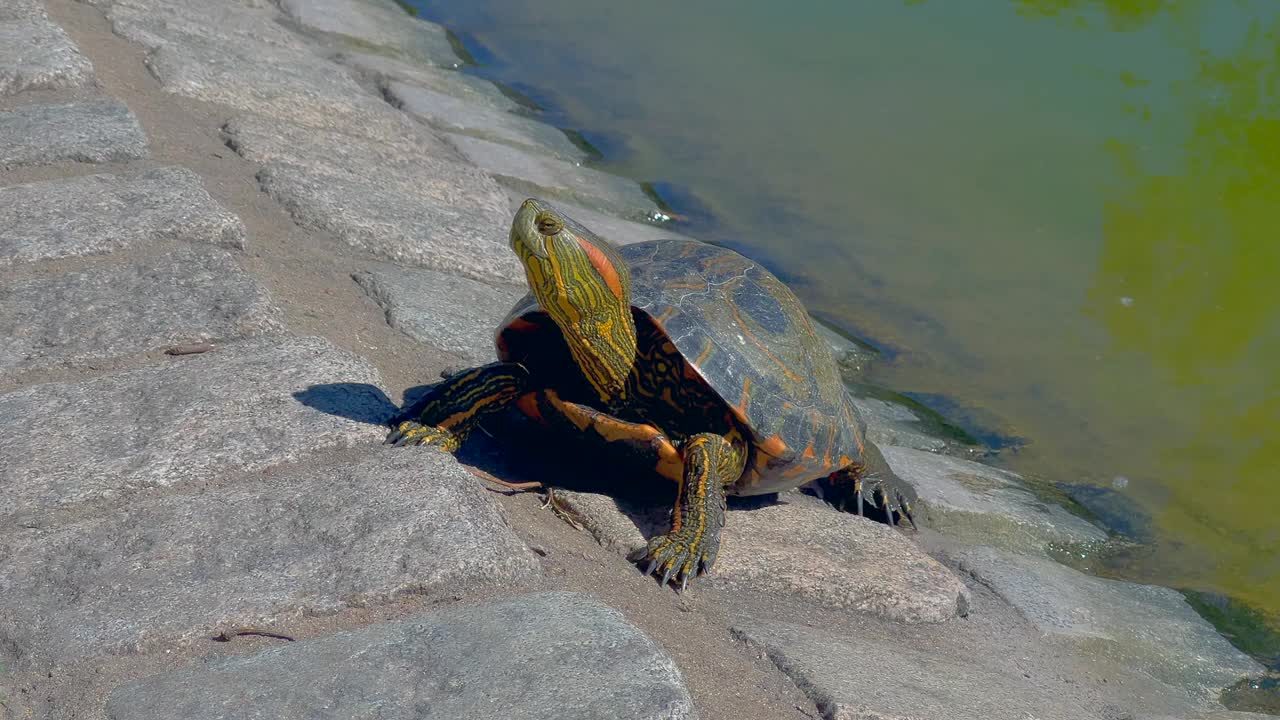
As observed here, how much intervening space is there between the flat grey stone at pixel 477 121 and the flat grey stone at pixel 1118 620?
4.01 meters

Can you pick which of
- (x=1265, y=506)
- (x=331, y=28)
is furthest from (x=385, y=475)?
(x=331, y=28)

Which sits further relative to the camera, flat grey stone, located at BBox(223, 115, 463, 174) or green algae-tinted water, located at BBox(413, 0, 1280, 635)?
green algae-tinted water, located at BBox(413, 0, 1280, 635)

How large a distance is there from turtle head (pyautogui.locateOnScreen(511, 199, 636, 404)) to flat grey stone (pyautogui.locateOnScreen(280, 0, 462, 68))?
5.22 meters

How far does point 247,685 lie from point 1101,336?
17.1 feet

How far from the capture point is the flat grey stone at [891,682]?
2.69 m

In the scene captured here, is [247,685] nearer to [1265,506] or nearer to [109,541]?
[109,541]

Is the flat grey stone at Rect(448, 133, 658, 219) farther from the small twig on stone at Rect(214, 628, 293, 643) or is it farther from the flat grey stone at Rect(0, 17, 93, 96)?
the small twig on stone at Rect(214, 628, 293, 643)

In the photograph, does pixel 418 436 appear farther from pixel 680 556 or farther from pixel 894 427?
pixel 894 427

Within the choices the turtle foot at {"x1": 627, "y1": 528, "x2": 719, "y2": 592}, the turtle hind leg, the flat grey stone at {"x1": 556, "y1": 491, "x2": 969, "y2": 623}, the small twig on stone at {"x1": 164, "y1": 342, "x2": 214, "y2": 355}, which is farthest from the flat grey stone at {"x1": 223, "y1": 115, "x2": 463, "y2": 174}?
the turtle foot at {"x1": 627, "y1": 528, "x2": 719, "y2": 592}

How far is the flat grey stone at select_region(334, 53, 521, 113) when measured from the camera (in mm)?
7184

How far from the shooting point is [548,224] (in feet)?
10.3

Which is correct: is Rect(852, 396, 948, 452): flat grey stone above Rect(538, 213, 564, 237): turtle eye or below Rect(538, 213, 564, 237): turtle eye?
below

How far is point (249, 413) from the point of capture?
10.2 feet

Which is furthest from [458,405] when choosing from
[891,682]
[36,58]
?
[36,58]
